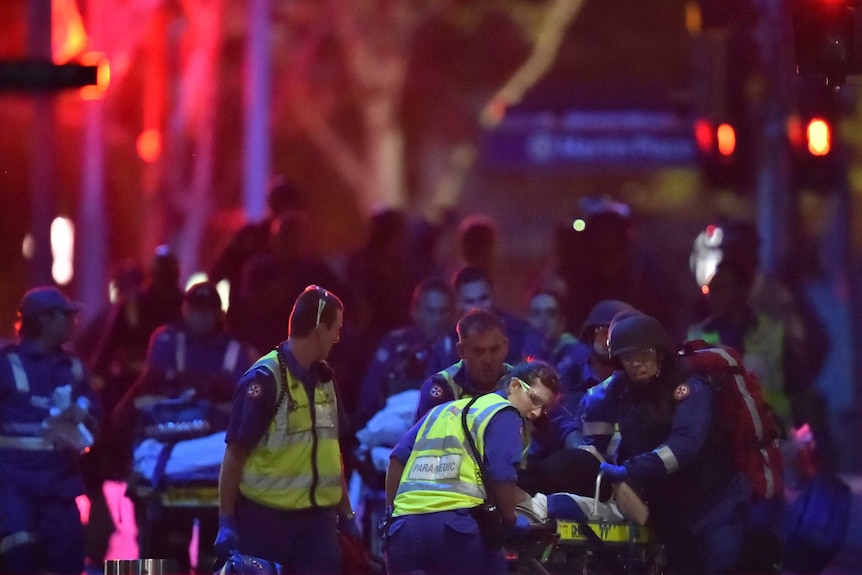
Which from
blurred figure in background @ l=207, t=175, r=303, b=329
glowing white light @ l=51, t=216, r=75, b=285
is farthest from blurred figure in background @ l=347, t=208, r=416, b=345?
glowing white light @ l=51, t=216, r=75, b=285

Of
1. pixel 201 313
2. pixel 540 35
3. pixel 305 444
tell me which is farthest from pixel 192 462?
pixel 540 35

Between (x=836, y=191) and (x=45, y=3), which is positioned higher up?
(x=45, y=3)

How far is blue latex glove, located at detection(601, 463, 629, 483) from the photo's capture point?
27.3ft

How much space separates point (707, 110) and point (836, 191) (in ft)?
7.89

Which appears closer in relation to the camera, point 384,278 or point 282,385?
point 282,385

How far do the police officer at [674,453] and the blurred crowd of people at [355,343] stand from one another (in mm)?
55

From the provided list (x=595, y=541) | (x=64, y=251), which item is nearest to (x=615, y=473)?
(x=595, y=541)

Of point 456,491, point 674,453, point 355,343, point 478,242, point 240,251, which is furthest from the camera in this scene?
point 240,251

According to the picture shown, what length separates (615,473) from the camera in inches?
329

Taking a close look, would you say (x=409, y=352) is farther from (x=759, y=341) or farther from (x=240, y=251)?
(x=240, y=251)

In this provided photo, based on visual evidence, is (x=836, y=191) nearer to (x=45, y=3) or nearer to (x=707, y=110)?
(x=707, y=110)

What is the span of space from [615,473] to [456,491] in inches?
40.5

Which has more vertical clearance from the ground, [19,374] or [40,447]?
[19,374]

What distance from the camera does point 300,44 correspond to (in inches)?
1622
